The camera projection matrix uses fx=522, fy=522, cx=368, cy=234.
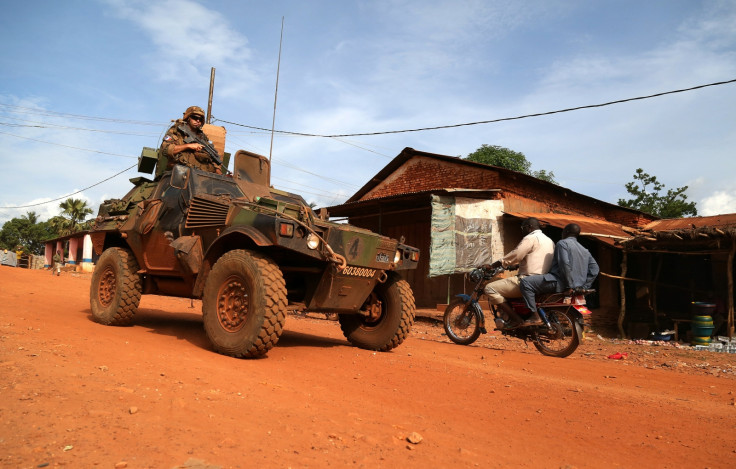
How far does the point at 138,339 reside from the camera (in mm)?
5570

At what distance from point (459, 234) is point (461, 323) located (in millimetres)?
5389

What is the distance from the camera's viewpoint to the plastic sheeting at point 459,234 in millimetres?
13102

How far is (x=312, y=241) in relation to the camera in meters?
5.11

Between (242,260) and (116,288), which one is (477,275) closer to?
(242,260)

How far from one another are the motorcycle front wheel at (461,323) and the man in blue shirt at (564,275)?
989 mm

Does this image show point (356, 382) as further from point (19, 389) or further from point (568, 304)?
point (568, 304)

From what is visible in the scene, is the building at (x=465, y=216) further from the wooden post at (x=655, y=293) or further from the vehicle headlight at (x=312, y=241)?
the vehicle headlight at (x=312, y=241)

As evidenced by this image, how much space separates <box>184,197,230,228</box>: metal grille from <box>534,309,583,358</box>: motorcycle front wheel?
454 cm

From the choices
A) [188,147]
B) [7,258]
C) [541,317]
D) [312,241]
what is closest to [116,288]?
[188,147]

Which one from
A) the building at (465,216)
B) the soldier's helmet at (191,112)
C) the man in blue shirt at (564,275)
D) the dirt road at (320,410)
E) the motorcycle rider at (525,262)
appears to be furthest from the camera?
the building at (465,216)

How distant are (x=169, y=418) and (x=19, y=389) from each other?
3.15 feet

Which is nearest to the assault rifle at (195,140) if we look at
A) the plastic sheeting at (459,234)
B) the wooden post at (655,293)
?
the plastic sheeting at (459,234)

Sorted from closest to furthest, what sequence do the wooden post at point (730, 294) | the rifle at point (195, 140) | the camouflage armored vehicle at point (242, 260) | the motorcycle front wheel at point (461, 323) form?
the camouflage armored vehicle at point (242, 260)
the rifle at point (195, 140)
the motorcycle front wheel at point (461, 323)
the wooden post at point (730, 294)

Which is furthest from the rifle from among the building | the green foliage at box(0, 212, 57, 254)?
the green foliage at box(0, 212, 57, 254)
